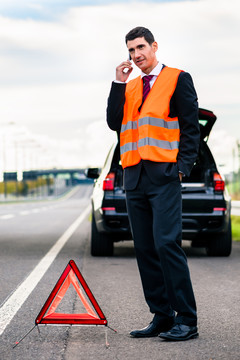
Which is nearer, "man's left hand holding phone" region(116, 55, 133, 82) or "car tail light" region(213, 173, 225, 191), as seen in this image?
"man's left hand holding phone" region(116, 55, 133, 82)

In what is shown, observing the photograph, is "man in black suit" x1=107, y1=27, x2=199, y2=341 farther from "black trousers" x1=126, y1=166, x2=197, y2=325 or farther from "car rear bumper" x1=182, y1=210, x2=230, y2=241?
"car rear bumper" x1=182, y1=210, x2=230, y2=241

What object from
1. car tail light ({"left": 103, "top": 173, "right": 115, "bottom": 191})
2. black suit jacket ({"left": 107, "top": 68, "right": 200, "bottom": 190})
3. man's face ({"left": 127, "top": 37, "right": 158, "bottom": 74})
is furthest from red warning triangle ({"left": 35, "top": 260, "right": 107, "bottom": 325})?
car tail light ({"left": 103, "top": 173, "right": 115, "bottom": 191})

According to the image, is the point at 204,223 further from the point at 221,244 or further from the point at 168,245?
the point at 168,245

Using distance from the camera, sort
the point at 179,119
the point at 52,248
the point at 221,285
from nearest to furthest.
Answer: the point at 179,119
the point at 221,285
the point at 52,248

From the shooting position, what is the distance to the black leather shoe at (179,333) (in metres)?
4.60

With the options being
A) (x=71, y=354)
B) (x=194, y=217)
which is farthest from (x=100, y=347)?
(x=194, y=217)

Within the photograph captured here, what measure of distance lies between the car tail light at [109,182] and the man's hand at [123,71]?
16.2 feet

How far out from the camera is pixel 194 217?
940 cm

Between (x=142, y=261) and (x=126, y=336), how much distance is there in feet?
1.72

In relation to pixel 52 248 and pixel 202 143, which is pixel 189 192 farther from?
pixel 52 248

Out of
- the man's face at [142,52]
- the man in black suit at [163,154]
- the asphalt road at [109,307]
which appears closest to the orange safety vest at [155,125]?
the man in black suit at [163,154]

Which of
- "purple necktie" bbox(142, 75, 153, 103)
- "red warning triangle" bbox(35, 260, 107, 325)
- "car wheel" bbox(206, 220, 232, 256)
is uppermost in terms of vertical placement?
"purple necktie" bbox(142, 75, 153, 103)

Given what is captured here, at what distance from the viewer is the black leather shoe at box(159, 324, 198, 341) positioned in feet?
15.1

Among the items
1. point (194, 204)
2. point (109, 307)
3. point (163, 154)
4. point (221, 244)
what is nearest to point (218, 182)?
point (194, 204)
